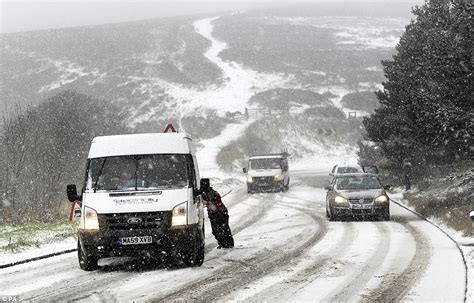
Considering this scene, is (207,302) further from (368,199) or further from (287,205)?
(287,205)

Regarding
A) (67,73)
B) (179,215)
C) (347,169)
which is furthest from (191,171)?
(67,73)

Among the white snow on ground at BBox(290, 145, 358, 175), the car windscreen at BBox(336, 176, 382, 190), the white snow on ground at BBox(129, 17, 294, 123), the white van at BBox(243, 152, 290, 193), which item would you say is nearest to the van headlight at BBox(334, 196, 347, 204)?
the car windscreen at BBox(336, 176, 382, 190)

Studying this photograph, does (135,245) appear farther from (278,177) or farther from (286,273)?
(278,177)

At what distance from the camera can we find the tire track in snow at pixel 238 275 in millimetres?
8773

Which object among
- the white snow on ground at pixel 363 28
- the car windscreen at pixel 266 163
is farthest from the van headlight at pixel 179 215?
the white snow on ground at pixel 363 28

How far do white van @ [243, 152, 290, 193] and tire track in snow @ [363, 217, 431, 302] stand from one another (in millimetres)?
21257

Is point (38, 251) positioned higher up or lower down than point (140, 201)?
lower down

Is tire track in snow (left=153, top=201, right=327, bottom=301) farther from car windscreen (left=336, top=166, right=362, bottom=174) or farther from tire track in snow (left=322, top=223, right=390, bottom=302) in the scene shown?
car windscreen (left=336, top=166, right=362, bottom=174)

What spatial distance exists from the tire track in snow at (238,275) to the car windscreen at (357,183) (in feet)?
20.3

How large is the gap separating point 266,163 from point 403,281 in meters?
26.3

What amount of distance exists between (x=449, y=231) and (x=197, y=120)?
5972cm

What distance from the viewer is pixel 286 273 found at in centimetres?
1055

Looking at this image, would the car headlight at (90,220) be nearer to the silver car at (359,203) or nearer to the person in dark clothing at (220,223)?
the person in dark clothing at (220,223)

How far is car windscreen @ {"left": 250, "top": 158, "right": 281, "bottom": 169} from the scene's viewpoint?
35.7 meters
